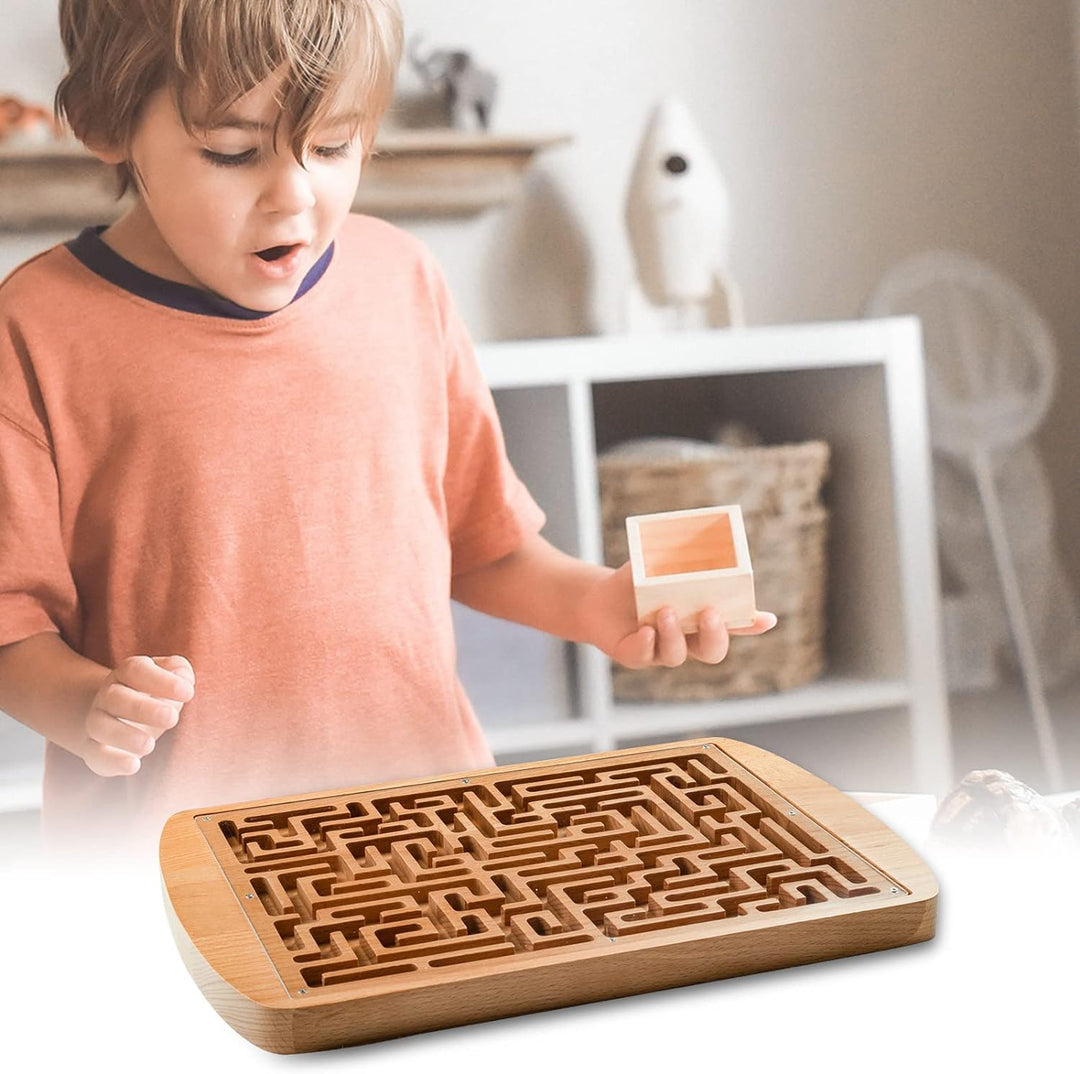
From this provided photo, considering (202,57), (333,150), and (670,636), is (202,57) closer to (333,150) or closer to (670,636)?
(333,150)

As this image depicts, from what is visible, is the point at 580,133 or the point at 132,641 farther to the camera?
the point at 580,133

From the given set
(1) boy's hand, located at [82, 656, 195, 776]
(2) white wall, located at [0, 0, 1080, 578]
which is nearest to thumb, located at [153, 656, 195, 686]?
(1) boy's hand, located at [82, 656, 195, 776]

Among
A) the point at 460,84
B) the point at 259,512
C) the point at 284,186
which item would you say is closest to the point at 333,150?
the point at 284,186

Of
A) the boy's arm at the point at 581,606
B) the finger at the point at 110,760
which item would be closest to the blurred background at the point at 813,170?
the boy's arm at the point at 581,606

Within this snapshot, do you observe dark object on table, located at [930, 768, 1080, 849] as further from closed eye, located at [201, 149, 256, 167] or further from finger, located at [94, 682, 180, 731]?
closed eye, located at [201, 149, 256, 167]

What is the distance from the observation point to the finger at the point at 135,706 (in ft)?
3.08

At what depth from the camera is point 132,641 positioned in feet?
3.70

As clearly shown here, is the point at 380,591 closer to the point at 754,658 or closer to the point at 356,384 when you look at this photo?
the point at 356,384

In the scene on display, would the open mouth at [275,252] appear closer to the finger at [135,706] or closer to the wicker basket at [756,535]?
the finger at [135,706]

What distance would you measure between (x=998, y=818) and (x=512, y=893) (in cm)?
29

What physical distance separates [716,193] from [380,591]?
749mm

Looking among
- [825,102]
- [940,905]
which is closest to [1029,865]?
[940,905]

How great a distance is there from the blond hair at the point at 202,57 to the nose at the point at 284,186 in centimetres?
1

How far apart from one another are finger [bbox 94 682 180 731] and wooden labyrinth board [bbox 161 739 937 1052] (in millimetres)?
160
